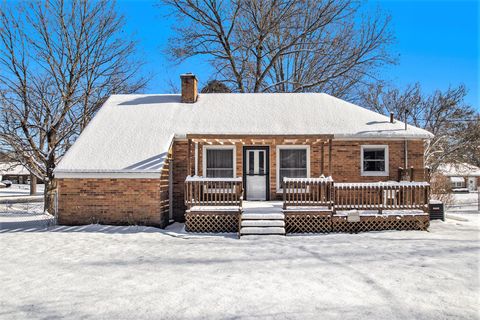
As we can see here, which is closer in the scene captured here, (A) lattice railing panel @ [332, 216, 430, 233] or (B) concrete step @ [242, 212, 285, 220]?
(B) concrete step @ [242, 212, 285, 220]

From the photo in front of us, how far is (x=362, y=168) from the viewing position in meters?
13.5

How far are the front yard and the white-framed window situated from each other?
419cm

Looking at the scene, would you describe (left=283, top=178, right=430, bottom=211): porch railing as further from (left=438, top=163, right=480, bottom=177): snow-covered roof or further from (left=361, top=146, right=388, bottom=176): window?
(left=438, top=163, right=480, bottom=177): snow-covered roof

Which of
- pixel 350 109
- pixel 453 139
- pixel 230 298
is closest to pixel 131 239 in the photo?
pixel 230 298

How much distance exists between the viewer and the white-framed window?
13.8 meters

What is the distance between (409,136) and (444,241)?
5.14m

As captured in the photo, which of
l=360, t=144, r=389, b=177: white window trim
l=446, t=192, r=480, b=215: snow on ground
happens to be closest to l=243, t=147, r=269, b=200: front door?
l=360, t=144, r=389, b=177: white window trim

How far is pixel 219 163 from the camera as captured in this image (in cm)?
1379

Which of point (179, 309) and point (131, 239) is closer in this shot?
point (179, 309)

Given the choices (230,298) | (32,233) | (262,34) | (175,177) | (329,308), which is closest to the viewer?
(329,308)

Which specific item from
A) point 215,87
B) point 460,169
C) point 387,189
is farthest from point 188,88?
point 460,169

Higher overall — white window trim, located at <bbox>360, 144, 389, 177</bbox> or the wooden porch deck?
white window trim, located at <bbox>360, 144, 389, 177</bbox>

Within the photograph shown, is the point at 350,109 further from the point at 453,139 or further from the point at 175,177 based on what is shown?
the point at 453,139

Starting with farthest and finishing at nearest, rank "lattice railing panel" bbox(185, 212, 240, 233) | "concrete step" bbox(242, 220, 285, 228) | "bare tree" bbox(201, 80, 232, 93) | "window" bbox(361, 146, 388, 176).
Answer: "bare tree" bbox(201, 80, 232, 93), "window" bbox(361, 146, 388, 176), "lattice railing panel" bbox(185, 212, 240, 233), "concrete step" bbox(242, 220, 285, 228)
